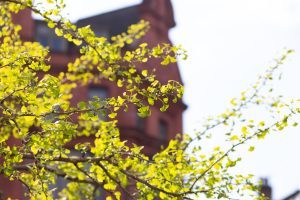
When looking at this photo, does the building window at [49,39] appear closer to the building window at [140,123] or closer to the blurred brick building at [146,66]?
the blurred brick building at [146,66]

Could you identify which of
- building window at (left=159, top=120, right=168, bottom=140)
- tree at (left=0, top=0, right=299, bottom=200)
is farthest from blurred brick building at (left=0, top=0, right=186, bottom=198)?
tree at (left=0, top=0, right=299, bottom=200)

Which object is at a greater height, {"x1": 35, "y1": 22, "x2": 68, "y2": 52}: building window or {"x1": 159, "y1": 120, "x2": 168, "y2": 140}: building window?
{"x1": 35, "y1": 22, "x2": 68, "y2": 52}: building window

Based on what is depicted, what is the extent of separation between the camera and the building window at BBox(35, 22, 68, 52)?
2444cm

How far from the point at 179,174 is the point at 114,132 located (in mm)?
1670

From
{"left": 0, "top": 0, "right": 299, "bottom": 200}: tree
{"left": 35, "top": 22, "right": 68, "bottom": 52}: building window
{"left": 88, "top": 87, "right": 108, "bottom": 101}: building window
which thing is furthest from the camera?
{"left": 35, "top": 22, "right": 68, "bottom": 52}: building window

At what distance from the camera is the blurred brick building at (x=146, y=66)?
23.5 metres

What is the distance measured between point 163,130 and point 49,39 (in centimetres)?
659

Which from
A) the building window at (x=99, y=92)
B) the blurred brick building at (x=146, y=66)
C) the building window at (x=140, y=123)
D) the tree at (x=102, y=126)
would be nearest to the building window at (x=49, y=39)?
the blurred brick building at (x=146, y=66)

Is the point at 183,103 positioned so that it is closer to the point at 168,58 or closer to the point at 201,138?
the point at 201,138

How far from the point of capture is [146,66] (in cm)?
2434

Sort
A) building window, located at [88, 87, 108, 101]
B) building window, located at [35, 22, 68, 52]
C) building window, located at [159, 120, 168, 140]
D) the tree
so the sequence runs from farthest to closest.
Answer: building window, located at [159, 120, 168, 140] < building window, located at [35, 22, 68, 52] < building window, located at [88, 87, 108, 101] < the tree

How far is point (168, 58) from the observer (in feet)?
27.5

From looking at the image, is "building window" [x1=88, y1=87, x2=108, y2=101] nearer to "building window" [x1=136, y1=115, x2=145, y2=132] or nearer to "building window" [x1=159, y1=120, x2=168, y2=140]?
"building window" [x1=136, y1=115, x2=145, y2=132]

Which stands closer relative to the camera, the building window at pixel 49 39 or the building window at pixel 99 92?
the building window at pixel 99 92
